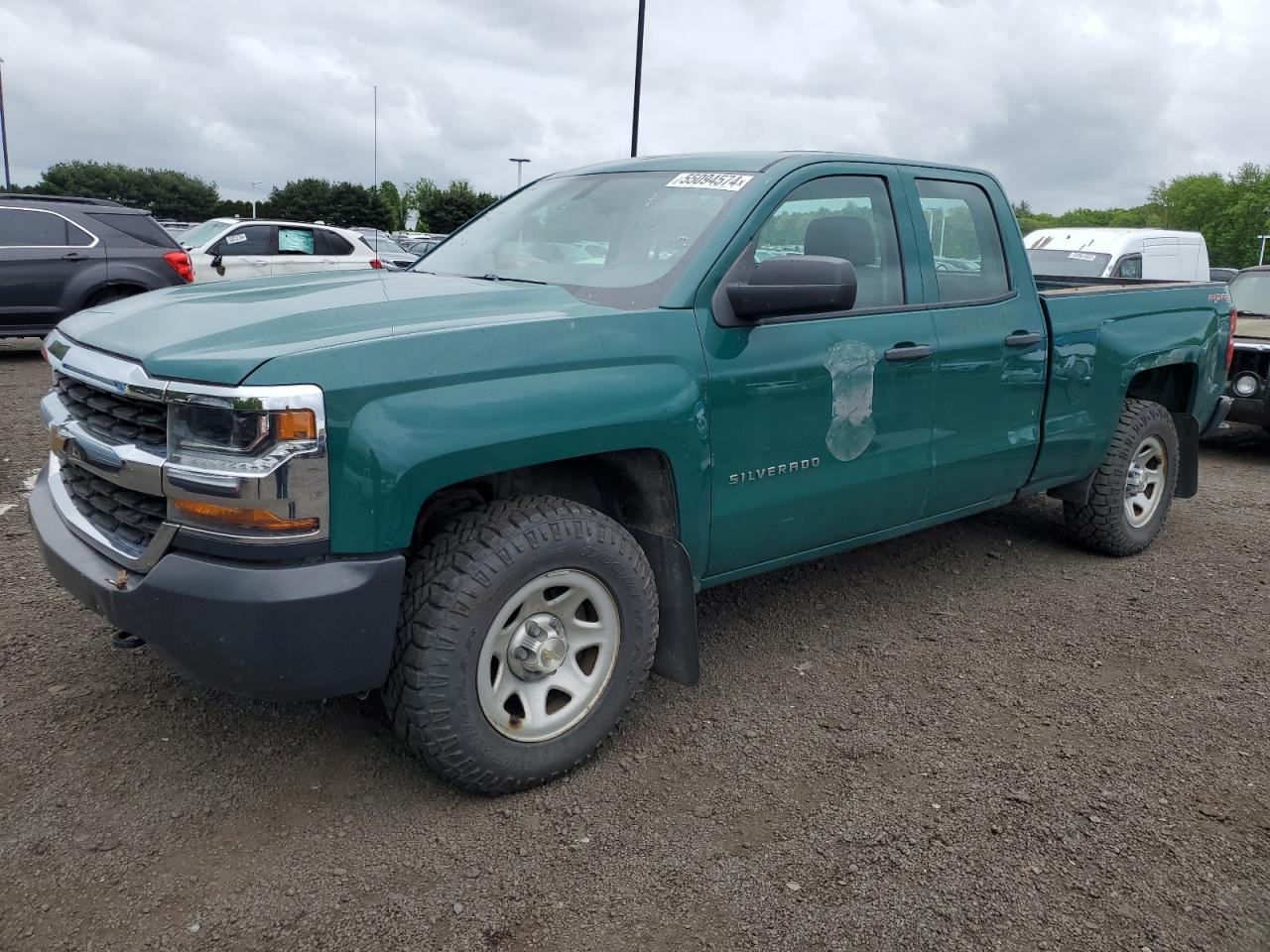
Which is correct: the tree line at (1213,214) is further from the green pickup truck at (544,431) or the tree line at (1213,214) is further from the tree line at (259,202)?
the green pickup truck at (544,431)

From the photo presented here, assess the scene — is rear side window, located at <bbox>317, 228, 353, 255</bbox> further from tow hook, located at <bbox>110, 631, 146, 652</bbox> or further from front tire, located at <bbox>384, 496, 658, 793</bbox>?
front tire, located at <bbox>384, 496, 658, 793</bbox>

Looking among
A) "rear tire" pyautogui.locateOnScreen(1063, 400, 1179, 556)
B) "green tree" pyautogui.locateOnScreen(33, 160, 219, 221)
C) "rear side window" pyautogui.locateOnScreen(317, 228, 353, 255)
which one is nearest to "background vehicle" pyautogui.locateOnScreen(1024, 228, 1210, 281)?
"rear tire" pyautogui.locateOnScreen(1063, 400, 1179, 556)

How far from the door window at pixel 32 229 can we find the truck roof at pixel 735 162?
891cm

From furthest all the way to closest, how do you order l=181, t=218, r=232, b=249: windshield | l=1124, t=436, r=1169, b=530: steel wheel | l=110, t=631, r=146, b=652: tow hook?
l=181, t=218, r=232, b=249: windshield
l=1124, t=436, r=1169, b=530: steel wheel
l=110, t=631, r=146, b=652: tow hook

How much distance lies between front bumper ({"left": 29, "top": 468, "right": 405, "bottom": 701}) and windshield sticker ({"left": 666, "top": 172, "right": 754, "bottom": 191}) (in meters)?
1.75

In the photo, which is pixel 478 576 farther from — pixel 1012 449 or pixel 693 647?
pixel 1012 449

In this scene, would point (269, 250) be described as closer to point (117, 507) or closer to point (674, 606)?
point (117, 507)

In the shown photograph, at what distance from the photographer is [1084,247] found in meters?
12.8

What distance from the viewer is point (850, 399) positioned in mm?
3404

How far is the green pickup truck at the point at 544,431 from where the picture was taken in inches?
92.5

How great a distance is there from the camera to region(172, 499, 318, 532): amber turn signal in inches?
90.7

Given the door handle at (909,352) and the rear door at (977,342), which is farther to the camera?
the rear door at (977,342)

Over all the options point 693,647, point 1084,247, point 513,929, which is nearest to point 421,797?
point 513,929

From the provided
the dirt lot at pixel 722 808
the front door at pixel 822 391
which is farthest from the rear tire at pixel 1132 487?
the front door at pixel 822 391
